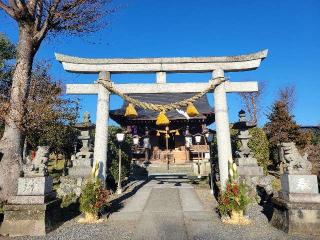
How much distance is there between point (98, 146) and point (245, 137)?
7018 millimetres

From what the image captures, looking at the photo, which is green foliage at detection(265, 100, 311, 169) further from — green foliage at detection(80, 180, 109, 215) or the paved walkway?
green foliage at detection(80, 180, 109, 215)

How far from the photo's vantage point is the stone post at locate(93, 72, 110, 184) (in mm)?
8281

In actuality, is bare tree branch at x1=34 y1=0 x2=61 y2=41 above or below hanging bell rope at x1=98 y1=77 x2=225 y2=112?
above

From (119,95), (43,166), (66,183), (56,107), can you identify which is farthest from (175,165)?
(43,166)

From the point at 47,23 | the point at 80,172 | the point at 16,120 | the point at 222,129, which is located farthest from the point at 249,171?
the point at 47,23

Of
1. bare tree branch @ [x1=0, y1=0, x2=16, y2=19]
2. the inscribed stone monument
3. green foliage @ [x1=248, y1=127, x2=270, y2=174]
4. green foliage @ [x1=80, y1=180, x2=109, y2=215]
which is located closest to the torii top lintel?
bare tree branch @ [x1=0, y1=0, x2=16, y2=19]

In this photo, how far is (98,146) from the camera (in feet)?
27.5

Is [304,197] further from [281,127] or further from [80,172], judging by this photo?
[281,127]

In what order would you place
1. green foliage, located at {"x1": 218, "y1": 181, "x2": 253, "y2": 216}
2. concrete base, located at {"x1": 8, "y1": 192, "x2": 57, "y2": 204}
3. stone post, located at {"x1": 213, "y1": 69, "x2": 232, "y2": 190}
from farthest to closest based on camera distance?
1. stone post, located at {"x1": 213, "y1": 69, "x2": 232, "y2": 190}
2. green foliage, located at {"x1": 218, "y1": 181, "x2": 253, "y2": 216}
3. concrete base, located at {"x1": 8, "y1": 192, "x2": 57, "y2": 204}

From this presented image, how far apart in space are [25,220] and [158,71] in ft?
19.3

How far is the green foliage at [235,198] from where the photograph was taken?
686 centimetres

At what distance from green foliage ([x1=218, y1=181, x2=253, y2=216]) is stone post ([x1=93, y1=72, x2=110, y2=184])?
3813 millimetres

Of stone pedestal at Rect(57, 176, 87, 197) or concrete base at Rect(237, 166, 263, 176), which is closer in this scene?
stone pedestal at Rect(57, 176, 87, 197)

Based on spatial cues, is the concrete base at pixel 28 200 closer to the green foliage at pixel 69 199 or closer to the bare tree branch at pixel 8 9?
the green foliage at pixel 69 199
